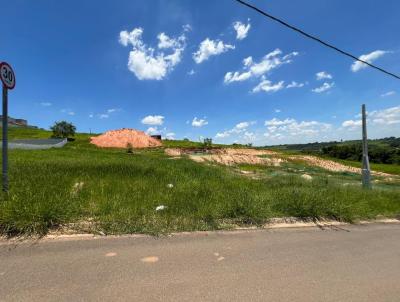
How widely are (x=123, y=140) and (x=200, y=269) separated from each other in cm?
5449

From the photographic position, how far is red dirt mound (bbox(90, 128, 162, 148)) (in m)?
53.4

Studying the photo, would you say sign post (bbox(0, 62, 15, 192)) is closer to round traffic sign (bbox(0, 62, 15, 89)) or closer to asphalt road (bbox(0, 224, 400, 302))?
round traffic sign (bbox(0, 62, 15, 89))

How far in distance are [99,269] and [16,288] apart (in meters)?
0.85

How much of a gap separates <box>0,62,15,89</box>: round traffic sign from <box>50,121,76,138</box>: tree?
206 ft

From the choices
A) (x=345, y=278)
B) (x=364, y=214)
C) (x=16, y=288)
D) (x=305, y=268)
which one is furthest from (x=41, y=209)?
(x=364, y=214)

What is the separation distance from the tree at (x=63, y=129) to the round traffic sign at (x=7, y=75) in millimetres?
62697

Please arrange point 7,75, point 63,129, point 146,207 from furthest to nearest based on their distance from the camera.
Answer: point 63,129
point 146,207
point 7,75

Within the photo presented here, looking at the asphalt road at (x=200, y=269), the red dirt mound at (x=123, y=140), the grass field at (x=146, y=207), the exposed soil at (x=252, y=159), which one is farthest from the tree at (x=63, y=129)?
the asphalt road at (x=200, y=269)

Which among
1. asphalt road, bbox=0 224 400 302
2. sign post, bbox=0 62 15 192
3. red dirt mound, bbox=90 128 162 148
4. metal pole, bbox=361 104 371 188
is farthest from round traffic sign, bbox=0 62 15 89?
red dirt mound, bbox=90 128 162 148

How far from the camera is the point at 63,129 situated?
2459 inches

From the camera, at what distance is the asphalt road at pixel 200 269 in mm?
2912

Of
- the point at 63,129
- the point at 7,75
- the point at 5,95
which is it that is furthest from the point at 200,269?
the point at 63,129

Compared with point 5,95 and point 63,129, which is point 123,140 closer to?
point 63,129

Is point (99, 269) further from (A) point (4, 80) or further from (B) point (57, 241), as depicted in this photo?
(A) point (4, 80)
